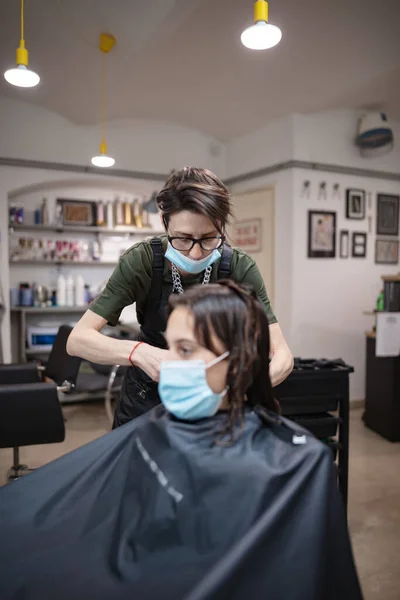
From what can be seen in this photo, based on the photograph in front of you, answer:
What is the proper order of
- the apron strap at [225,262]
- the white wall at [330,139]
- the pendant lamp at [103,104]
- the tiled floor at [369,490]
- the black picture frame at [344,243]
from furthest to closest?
the black picture frame at [344,243], the white wall at [330,139], the pendant lamp at [103,104], the tiled floor at [369,490], the apron strap at [225,262]

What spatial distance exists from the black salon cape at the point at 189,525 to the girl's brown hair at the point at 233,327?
0.21 feet

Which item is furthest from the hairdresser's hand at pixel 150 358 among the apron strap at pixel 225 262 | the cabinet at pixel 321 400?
the cabinet at pixel 321 400

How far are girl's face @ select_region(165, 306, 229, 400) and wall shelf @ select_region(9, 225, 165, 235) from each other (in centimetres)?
420

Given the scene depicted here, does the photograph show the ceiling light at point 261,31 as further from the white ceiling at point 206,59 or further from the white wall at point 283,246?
the white wall at point 283,246

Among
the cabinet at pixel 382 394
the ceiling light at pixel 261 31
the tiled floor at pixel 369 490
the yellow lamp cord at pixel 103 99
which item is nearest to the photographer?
the ceiling light at pixel 261 31

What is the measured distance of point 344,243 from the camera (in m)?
4.64

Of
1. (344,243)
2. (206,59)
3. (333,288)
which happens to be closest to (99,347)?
(206,59)

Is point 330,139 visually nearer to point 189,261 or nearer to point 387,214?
point 387,214

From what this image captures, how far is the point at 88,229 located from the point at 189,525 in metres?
4.44

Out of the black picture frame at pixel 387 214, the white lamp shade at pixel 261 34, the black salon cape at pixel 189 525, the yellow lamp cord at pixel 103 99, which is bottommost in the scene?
the black salon cape at pixel 189 525

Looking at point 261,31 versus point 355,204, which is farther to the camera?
point 355,204

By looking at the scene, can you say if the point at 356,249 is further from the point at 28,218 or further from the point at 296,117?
the point at 28,218

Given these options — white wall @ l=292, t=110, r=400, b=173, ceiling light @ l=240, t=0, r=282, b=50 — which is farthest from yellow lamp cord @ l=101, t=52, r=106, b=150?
white wall @ l=292, t=110, r=400, b=173

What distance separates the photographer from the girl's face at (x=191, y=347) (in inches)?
39.0
